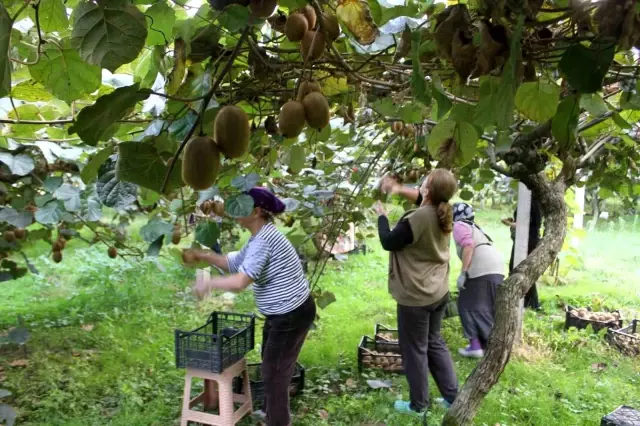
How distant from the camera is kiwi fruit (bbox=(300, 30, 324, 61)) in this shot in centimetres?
77

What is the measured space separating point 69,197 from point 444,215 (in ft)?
5.75

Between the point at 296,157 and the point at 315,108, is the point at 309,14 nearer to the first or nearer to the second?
the point at 315,108

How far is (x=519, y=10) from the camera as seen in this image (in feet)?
2.02

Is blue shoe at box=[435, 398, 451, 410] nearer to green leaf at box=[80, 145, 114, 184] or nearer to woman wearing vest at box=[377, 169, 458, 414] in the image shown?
woman wearing vest at box=[377, 169, 458, 414]

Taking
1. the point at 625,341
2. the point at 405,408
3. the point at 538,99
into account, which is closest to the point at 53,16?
the point at 538,99

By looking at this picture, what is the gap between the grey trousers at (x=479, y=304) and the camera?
3842mm

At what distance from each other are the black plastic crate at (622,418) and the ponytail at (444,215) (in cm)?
113

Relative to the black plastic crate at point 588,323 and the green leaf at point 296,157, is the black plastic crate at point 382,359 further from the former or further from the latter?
the green leaf at point 296,157

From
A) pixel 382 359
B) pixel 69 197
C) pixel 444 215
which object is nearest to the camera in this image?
pixel 69 197

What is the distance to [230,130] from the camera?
0.75 m

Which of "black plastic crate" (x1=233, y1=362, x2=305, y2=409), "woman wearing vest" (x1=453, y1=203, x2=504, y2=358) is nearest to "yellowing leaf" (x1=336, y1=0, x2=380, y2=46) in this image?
"black plastic crate" (x1=233, y1=362, x2=305, y2=409)

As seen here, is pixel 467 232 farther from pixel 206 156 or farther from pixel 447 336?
pixel 206 156

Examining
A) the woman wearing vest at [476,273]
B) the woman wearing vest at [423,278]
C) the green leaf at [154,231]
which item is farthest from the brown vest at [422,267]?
the green leaf at [154,231]

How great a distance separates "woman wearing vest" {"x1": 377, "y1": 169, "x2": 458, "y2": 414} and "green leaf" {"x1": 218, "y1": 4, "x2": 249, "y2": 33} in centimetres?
214
